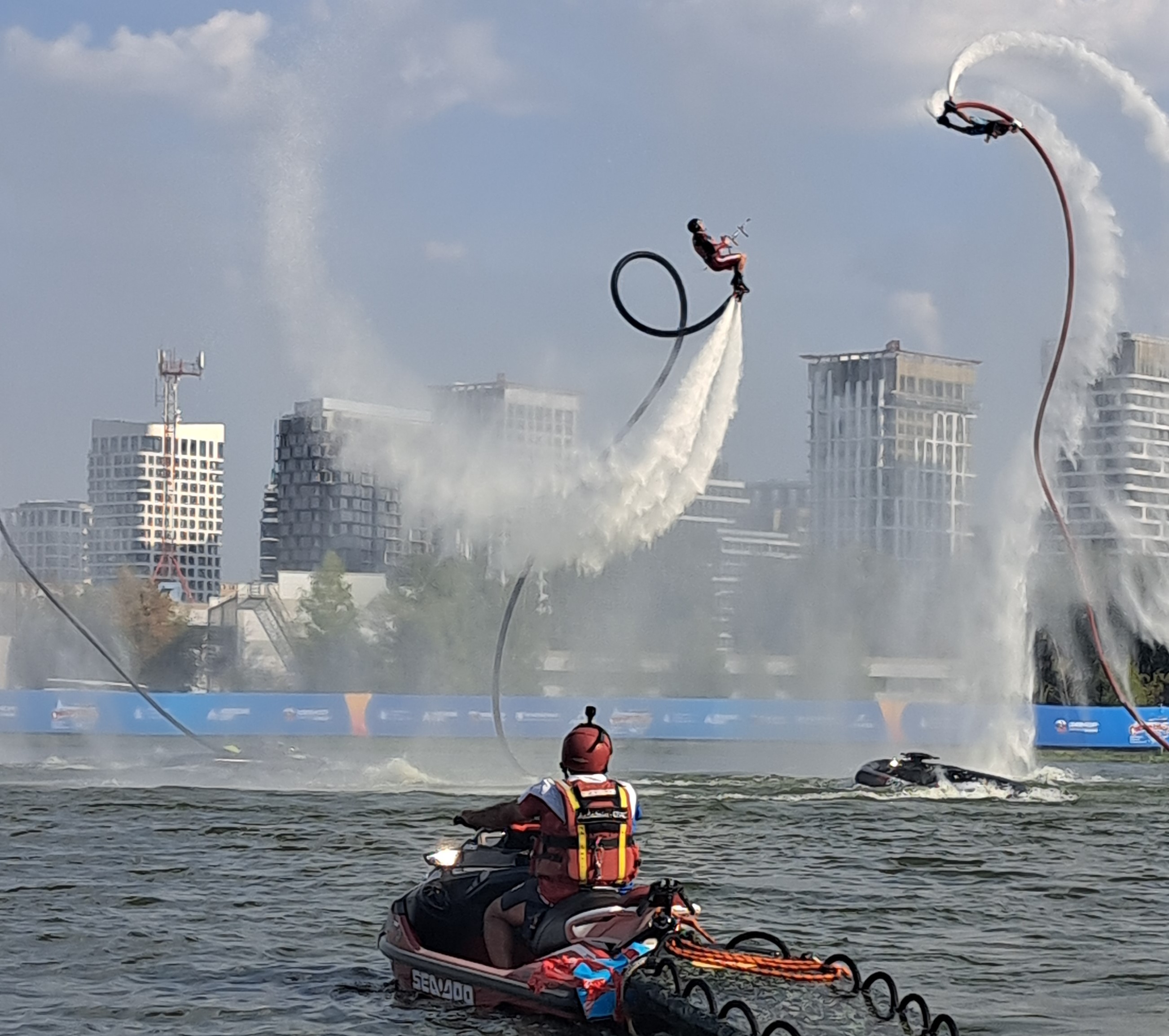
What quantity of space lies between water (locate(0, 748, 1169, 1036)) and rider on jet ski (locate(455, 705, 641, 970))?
941mm

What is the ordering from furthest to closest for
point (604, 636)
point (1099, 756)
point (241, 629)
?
point (241, 629)
point (604, 636)
point (1099, 756)

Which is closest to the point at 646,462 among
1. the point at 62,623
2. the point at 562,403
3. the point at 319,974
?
the point at 562,403

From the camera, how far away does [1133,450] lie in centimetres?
5184

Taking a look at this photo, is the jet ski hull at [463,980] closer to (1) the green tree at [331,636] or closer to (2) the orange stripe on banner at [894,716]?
(2) the orange stripe on banner at [894,716]

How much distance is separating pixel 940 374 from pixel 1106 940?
249ft

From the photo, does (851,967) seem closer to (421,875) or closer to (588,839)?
(588,839)

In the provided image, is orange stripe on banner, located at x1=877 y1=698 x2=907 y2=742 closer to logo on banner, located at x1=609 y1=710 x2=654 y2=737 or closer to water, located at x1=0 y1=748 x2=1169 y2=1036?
logo on banner, located at x1=609 y1=710 x2=654 y2=737

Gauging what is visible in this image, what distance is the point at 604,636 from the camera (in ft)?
247

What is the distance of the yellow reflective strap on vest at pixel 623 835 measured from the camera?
16156mm

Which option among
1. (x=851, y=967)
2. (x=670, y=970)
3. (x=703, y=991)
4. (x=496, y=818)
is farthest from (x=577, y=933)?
(x=851, y=967)

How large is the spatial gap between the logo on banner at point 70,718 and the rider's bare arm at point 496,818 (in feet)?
172

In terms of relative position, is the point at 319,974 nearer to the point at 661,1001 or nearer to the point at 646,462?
the point at 661,1001

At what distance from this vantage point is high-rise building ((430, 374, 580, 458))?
49625 mm

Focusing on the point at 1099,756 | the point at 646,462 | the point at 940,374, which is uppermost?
the point at 940,374
